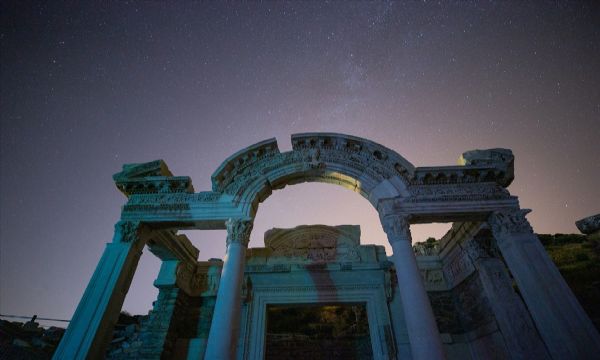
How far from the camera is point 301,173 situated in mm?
8281

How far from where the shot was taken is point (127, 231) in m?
7.23

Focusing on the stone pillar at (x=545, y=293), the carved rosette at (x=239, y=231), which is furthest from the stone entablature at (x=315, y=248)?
the stone pillar at (x=545, y=293)

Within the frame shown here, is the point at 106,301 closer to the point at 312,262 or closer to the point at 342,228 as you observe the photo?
the point at 312,262

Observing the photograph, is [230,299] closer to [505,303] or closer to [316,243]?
[316,243]

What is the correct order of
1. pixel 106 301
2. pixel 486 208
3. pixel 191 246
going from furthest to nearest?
1. pixel 191 246
2. pixel 486 208
3. pixel 106 301

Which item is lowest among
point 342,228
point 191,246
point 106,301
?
point 106,301

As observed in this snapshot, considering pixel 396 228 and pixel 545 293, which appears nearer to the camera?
pixel 545 293

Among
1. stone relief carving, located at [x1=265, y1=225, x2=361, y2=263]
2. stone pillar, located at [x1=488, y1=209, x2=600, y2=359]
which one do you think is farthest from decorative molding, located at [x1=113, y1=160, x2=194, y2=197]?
stone pillar, located at [x1=488, y1=209, x2=600, y2=359]

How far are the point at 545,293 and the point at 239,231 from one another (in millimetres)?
7164

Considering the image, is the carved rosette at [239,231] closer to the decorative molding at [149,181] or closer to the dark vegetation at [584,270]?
the decorative molding at [149,181]

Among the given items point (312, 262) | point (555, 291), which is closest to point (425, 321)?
point (555, 291)

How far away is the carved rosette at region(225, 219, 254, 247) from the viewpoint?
6953mm

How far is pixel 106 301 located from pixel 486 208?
32.1ft

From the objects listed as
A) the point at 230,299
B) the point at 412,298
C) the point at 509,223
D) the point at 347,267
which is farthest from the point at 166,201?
the point at 509,223
